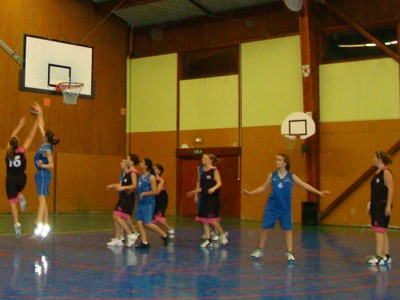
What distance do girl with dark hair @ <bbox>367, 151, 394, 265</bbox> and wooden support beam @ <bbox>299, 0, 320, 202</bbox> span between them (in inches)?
336

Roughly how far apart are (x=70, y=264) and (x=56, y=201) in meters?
11.9

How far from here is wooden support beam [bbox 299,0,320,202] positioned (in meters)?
16.6

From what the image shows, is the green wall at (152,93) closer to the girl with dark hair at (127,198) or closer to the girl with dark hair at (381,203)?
the girl with dark hair at (127,198)

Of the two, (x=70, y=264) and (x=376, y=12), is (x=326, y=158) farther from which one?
(x=70, y=264)

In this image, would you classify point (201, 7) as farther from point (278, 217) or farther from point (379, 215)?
point (379, 215)

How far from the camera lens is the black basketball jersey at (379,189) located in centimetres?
806

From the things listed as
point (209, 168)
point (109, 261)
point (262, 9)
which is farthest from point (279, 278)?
point (262, 9)

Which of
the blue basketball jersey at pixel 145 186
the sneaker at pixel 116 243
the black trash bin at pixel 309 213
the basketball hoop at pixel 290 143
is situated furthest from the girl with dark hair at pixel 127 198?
the basketball hoop at pixel 290 143

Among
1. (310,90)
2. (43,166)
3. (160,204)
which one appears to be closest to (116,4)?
(310,90)

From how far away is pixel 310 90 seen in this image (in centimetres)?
1670

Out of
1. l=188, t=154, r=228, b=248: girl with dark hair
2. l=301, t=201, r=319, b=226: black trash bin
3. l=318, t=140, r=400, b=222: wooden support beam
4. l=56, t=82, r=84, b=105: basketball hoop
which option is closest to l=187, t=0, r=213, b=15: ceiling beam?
l=56, t=82, r=84, b=105: basketball hoop

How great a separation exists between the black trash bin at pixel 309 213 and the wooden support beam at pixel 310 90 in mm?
231

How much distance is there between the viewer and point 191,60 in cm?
2020

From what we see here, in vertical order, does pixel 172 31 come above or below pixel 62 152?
above
